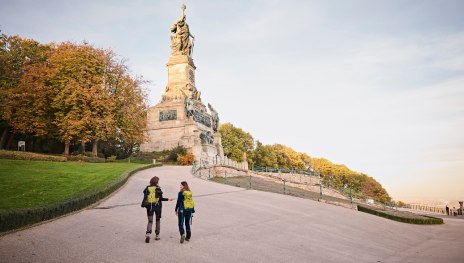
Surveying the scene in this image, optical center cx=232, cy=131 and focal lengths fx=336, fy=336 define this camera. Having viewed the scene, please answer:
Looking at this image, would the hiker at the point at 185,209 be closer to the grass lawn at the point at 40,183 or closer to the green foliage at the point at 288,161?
the grass lawn at the point at 40,183

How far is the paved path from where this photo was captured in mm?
7570

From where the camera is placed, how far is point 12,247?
7.57 meters

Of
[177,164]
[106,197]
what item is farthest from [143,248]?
[177,164]

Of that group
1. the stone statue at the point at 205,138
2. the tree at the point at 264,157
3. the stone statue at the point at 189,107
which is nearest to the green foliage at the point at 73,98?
the stone statue at the point at 189,107

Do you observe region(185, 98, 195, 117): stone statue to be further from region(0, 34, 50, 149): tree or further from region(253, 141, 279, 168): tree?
region(253, 141, 279, 168): tree

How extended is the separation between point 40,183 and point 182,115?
83.7 feet

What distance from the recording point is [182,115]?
4044cm

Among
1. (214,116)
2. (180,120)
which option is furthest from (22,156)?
(214,116)

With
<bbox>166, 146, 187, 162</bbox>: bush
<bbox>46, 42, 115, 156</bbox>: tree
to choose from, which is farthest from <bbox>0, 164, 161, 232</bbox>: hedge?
<bbox>166, 146, 187, 162</bbox>: bush

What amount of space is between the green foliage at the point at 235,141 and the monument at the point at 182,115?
19.9 metres

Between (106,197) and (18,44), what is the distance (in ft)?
110

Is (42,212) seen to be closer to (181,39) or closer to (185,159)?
(185,159)

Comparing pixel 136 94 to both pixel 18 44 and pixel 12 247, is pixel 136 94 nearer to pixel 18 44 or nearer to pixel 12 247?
pixel 18 44

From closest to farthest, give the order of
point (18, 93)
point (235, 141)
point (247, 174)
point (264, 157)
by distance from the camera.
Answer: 1. point (18, 93)
2. point (247, 174)
3. point (235, 141)
4. point (264, 157)
